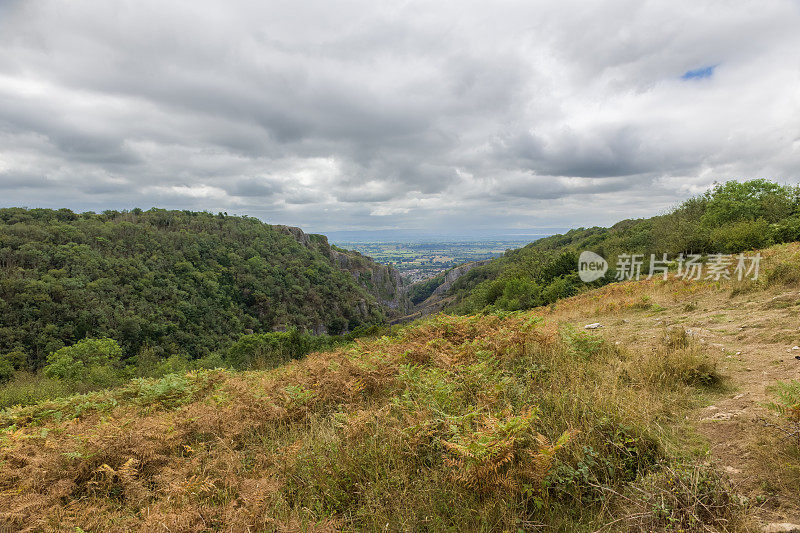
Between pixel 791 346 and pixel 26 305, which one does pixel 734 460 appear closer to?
pixel 791 346

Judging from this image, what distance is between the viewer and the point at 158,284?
77750mm

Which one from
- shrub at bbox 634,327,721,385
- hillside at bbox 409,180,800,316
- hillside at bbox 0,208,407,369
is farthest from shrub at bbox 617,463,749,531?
hillside at bbox 0,208,407,369

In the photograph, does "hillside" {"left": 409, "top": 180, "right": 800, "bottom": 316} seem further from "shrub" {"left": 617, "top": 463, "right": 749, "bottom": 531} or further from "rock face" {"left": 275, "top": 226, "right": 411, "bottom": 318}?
"rock face" {"left": 275, "top": 226, "right": 411, "bottom": 318}

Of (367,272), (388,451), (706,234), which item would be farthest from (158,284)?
(706,234)

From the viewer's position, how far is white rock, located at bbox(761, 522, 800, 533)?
2117 millimetres

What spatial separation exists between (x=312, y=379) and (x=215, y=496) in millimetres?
2976

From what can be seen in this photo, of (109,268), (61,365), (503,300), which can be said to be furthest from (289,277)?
(503,300)

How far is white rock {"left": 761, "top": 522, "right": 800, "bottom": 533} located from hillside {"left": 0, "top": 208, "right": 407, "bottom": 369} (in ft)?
243

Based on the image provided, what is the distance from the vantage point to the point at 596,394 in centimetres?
403

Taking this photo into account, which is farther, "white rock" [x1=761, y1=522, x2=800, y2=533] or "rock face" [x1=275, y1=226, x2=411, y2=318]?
"rock face" [x1=275, y1=226, x2=411, y2=318]

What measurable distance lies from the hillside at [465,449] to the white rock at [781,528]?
6 cm

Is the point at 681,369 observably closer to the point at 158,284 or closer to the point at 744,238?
the point at 744,238

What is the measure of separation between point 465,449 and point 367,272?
16076 cm

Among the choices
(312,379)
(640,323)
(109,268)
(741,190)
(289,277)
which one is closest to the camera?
(312,379)
